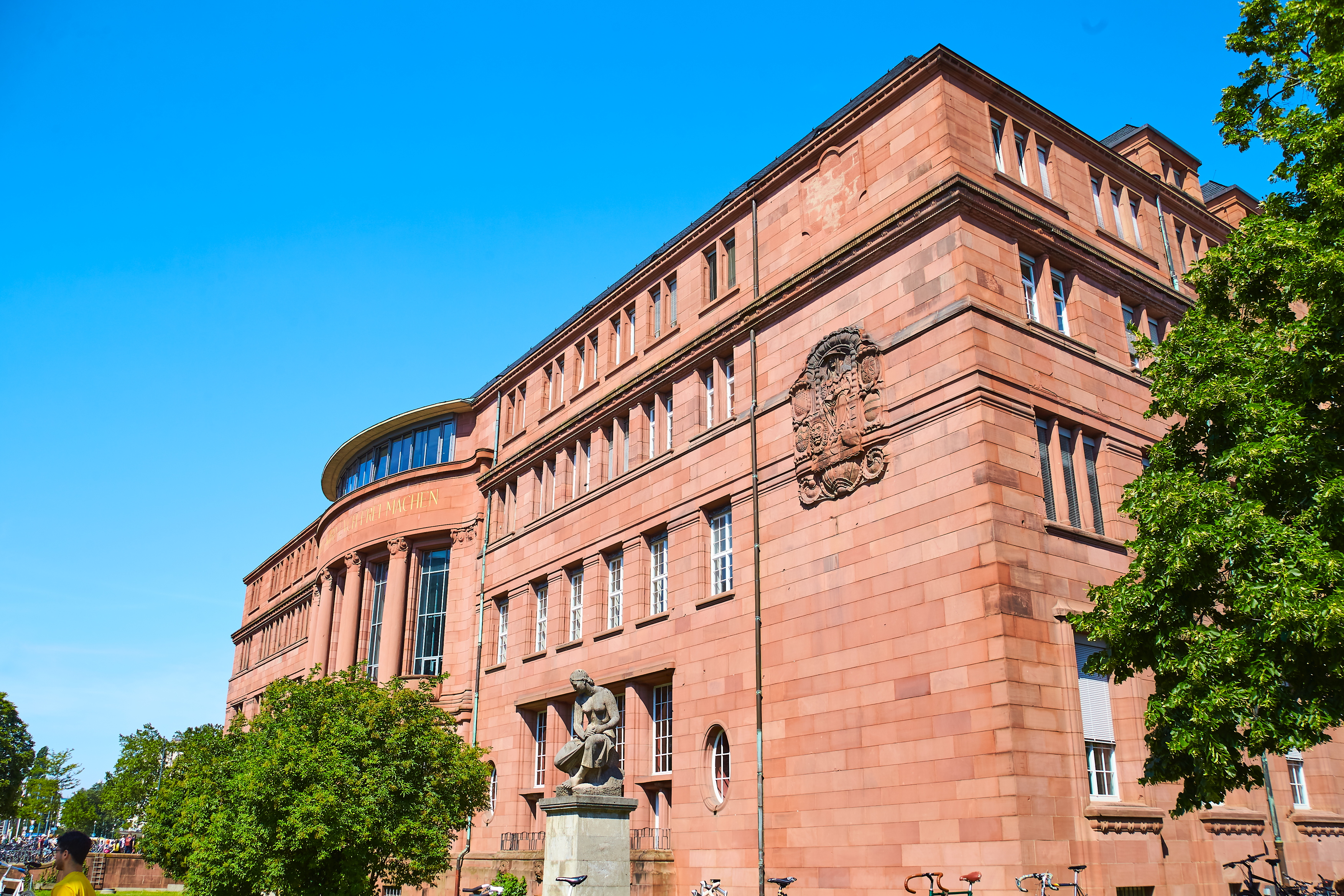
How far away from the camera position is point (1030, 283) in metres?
23.1

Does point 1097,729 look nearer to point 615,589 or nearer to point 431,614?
point 615,589

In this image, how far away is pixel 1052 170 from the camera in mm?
24703

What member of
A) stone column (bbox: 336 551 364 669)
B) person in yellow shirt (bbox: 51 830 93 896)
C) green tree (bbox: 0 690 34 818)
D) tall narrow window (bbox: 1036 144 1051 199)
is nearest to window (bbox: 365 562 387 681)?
stone column (bbox: 336 551 364 669)

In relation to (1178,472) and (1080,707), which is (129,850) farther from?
(1178,472)

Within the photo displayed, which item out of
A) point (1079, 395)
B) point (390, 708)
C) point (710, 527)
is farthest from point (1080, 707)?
point (390, 708)

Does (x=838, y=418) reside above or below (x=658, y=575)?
above

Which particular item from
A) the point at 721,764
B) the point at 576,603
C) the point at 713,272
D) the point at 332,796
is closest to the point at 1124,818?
the point at 721,764

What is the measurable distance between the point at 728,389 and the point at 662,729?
9.16 m

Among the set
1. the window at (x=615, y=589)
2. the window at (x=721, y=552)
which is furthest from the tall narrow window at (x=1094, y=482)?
the window at (x=615, y=589)

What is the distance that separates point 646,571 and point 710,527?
3.02m

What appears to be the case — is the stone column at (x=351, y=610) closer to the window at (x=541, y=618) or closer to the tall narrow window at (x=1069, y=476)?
the window at (x=541, y=618)

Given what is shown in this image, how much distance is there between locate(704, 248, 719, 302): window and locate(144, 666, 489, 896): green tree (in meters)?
13.1

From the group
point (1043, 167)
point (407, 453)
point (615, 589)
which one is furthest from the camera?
point (407, 453)

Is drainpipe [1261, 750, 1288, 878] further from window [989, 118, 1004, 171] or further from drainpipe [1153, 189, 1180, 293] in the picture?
window [989, 118, 1004, 171]
